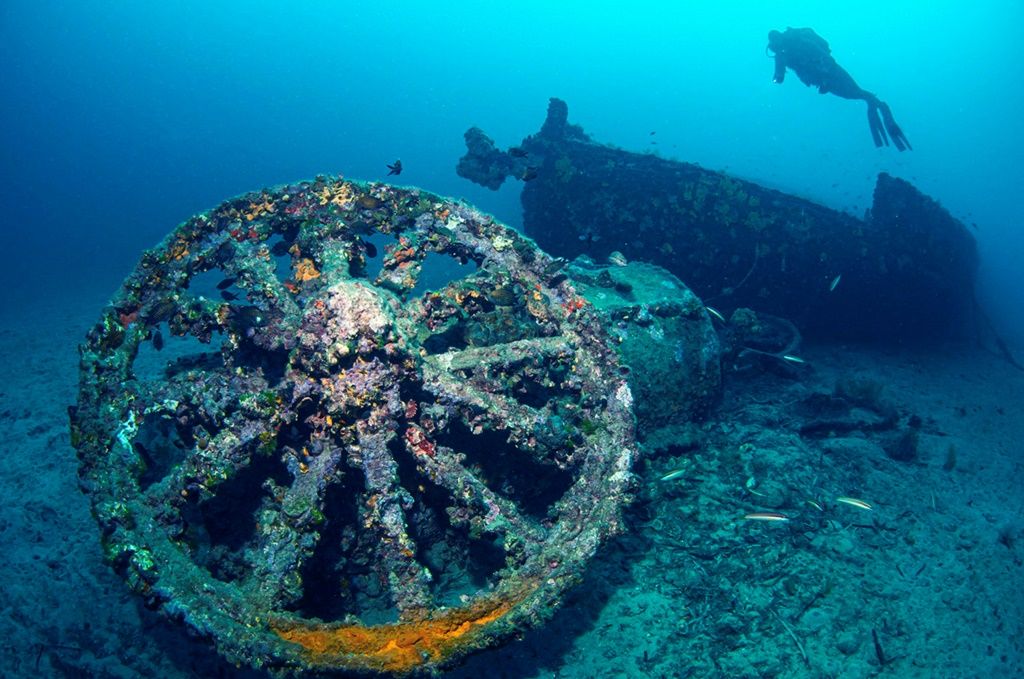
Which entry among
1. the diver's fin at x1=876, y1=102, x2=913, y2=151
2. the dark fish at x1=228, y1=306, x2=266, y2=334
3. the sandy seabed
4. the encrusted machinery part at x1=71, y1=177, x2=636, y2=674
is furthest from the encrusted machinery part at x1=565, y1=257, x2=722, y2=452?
the diver's fin at x1=876, y1=102, x2=913, y2=151

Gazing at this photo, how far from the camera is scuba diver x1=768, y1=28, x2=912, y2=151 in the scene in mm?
13844

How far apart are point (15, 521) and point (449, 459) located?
4.38 m

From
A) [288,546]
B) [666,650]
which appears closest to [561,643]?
[666,650]

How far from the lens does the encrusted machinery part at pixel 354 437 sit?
2715mm

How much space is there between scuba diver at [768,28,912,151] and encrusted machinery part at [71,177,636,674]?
1357cm

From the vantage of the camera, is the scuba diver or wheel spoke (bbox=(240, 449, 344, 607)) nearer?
wheel spoke (bbox=(240, 449, 344, 607))

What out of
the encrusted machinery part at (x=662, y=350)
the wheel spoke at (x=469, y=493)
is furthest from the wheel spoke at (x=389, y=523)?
the encrusted machinery part at (x=662, y=350)

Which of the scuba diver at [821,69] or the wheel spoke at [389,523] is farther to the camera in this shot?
the scuba diver at [821,69]

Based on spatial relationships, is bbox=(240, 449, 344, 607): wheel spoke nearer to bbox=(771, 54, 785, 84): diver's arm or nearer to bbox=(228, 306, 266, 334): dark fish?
bbox=(228, 306, 266, 334): dark fish

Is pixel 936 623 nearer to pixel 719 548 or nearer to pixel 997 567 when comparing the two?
pixel 997 567

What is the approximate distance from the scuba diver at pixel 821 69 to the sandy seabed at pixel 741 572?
1050 cm

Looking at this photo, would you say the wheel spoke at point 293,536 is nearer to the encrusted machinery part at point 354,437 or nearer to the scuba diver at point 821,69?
the encrusted machinery part at point 354,437

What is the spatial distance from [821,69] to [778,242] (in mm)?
8621

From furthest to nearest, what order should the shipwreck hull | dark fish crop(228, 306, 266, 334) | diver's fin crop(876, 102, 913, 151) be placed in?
diver's fin crop(876, 102, 913, 151), the shipwreck hull, dark fish crop(228, 306, 266, 334)
